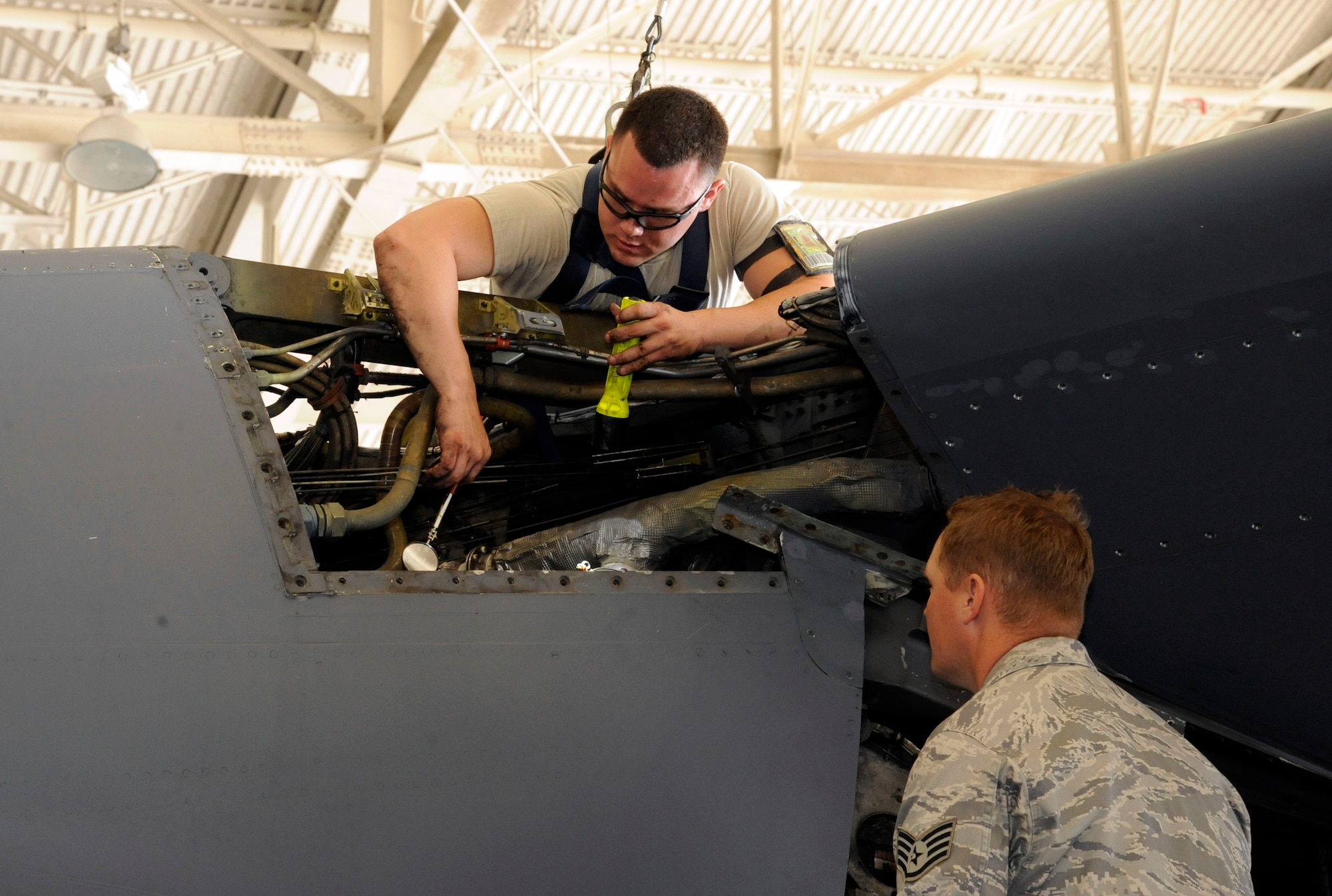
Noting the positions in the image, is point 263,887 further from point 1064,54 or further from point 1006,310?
point 1064,54

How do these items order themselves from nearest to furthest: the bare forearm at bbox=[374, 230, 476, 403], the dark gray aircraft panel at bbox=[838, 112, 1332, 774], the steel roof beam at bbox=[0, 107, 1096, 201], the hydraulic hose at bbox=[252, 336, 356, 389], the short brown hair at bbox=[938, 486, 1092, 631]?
1. the short brown hair at bbox=[938, 486, 1092, 631]
2. the dark gray aircraft panel at bbox=[838, 112, 1332, 774]
3. the hydraulic hose at bbox=[252, 336, 356, 389]
4. the bare forearm at bbox=[374, 230, 476, 403]
5. the steel roof beam at bbox=[0, 107, 1096, 201]

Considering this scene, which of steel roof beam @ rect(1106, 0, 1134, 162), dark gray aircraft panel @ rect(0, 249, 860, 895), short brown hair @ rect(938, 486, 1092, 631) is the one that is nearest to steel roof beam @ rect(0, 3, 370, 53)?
steel roof beam @ rect(1106, 0, 1134, 162)

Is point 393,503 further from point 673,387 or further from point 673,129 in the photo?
point 673,129

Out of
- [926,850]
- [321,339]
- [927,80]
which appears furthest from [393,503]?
[927,80]

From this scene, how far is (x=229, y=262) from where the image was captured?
2861 mm

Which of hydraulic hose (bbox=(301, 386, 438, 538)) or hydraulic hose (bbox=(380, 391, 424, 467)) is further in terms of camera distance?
hydraulic hose (bbox=(380, 391, 424, 467))

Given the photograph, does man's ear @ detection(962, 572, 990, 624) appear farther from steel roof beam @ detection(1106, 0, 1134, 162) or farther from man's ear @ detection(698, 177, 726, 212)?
steel roof beam @ detection(1106, 0, 1134, 162)

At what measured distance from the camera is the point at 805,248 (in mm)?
3428

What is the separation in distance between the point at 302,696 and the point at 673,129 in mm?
1537

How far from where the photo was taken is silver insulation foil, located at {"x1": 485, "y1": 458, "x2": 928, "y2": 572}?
109 inches

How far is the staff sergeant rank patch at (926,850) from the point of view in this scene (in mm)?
1707

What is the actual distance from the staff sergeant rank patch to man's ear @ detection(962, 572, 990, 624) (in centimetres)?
38

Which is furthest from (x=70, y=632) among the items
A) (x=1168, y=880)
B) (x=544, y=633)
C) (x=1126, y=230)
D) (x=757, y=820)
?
(x=1126, y=230)

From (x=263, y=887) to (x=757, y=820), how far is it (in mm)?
837
